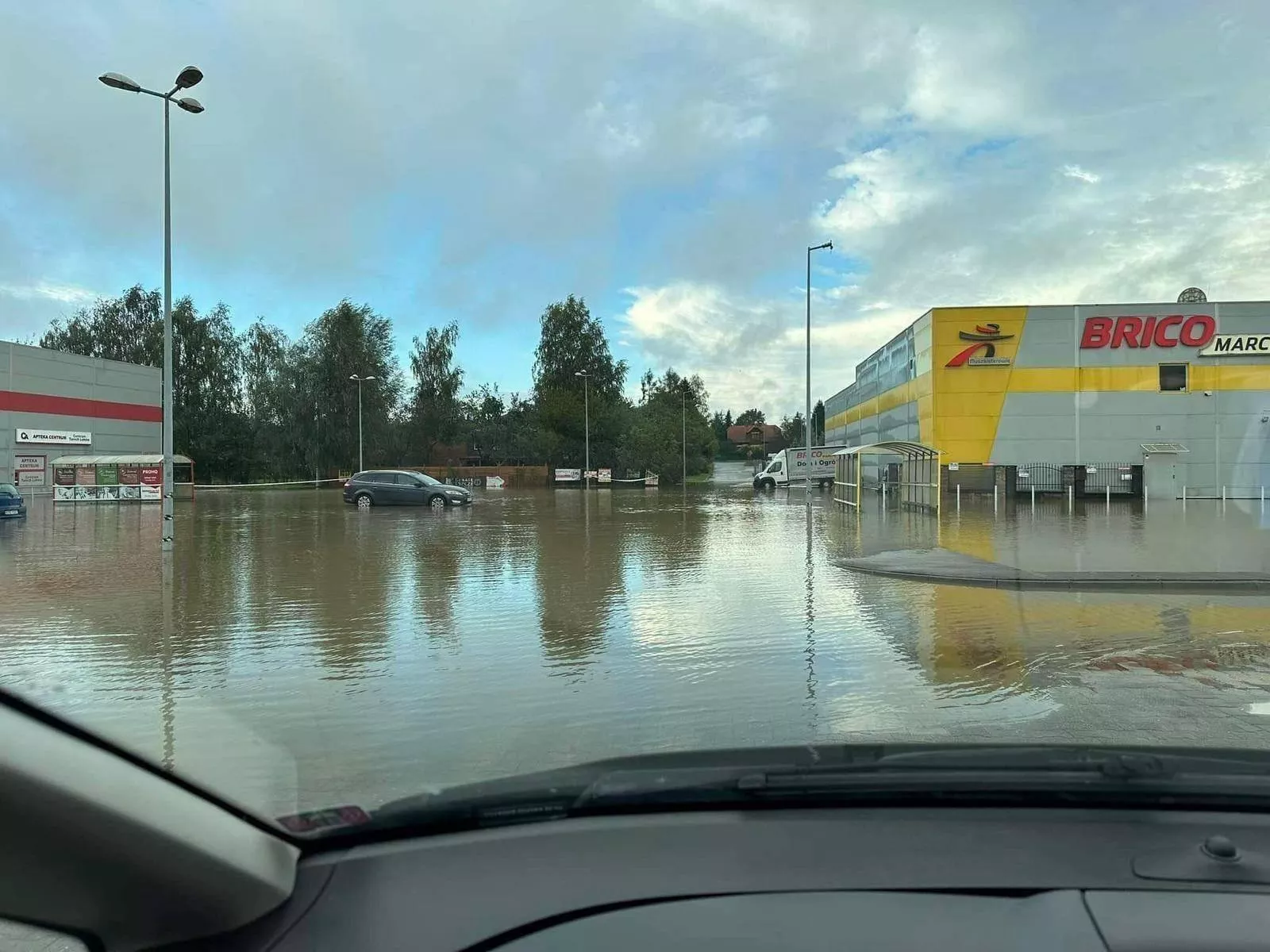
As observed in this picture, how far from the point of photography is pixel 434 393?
73000 millimetres

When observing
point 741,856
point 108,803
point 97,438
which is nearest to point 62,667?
point 108,803

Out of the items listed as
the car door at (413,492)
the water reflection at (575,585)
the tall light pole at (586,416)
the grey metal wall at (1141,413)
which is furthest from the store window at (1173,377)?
the tall light pole at (586,416)

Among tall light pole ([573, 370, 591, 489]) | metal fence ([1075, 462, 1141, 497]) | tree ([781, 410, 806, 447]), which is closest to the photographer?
metal fence ([1075, 462, 1141, 497])

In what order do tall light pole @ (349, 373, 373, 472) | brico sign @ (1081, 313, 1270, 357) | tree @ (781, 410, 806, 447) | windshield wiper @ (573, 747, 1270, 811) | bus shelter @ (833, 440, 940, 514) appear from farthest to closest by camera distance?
1. tree @ (781, 410, 806, 447)
2. tall light pole @ (349, 373, 373, 472)
3. brico sign @ (1081, 313, 1270, 357)
4. bus shelter @ (833, 440, 940, 514)
5. windshield wiper @ (573, 747, 1270, 811)

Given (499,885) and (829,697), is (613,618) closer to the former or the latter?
(829,697)

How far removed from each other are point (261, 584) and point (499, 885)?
11.6 meters

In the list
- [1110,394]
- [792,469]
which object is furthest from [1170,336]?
[792,469]

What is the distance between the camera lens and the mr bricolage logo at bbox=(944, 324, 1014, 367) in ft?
123

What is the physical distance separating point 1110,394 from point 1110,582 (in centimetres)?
2936

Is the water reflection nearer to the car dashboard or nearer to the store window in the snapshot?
the car dashboard

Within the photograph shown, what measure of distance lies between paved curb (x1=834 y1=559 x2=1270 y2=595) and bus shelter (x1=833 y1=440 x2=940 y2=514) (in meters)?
13.5

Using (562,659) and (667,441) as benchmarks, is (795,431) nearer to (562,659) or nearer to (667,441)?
(667,441)

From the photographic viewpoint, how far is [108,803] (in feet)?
5.77

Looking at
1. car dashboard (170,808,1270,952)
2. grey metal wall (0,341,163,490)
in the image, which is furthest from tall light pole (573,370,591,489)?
car dashboard (170,808,1270,952)
